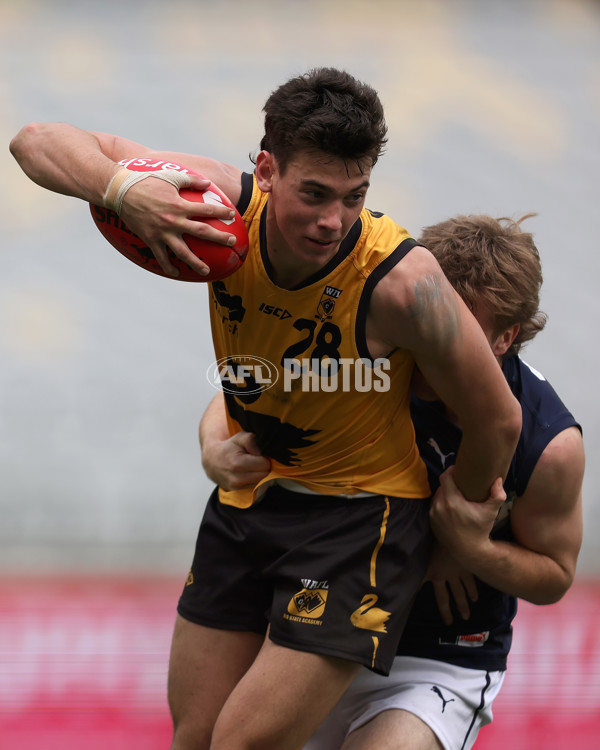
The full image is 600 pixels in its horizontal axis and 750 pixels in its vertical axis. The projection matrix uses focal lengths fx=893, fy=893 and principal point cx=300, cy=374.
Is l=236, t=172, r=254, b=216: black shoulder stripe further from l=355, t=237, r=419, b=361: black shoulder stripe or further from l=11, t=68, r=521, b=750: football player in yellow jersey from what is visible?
l=355, t=237, r=419, b=361: black shoulder stripe

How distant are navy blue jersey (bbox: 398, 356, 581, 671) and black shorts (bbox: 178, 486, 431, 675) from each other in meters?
0.18

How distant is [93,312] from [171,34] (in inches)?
76.7

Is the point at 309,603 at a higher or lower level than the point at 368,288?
lower

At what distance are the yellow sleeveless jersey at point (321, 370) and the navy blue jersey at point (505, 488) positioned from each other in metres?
0.10

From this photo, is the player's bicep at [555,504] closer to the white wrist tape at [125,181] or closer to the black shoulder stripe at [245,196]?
the black shoulder stripe at [245,196]

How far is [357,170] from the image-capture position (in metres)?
1.79

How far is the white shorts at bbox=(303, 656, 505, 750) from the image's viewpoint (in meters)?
2.16

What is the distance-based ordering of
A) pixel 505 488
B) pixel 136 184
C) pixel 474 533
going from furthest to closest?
pixel 505 488, pixel 474 533, pixel 136 184

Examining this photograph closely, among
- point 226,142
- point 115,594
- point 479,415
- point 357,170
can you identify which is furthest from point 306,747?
point 226,142

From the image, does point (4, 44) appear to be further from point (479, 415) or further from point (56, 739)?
point (479, 415)

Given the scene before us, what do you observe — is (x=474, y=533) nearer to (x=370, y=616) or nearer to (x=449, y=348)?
(x=370, y=616)

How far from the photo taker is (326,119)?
5.77 ft

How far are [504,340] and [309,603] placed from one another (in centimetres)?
78

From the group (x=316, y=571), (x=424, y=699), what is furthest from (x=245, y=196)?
(x=424, y=699)
